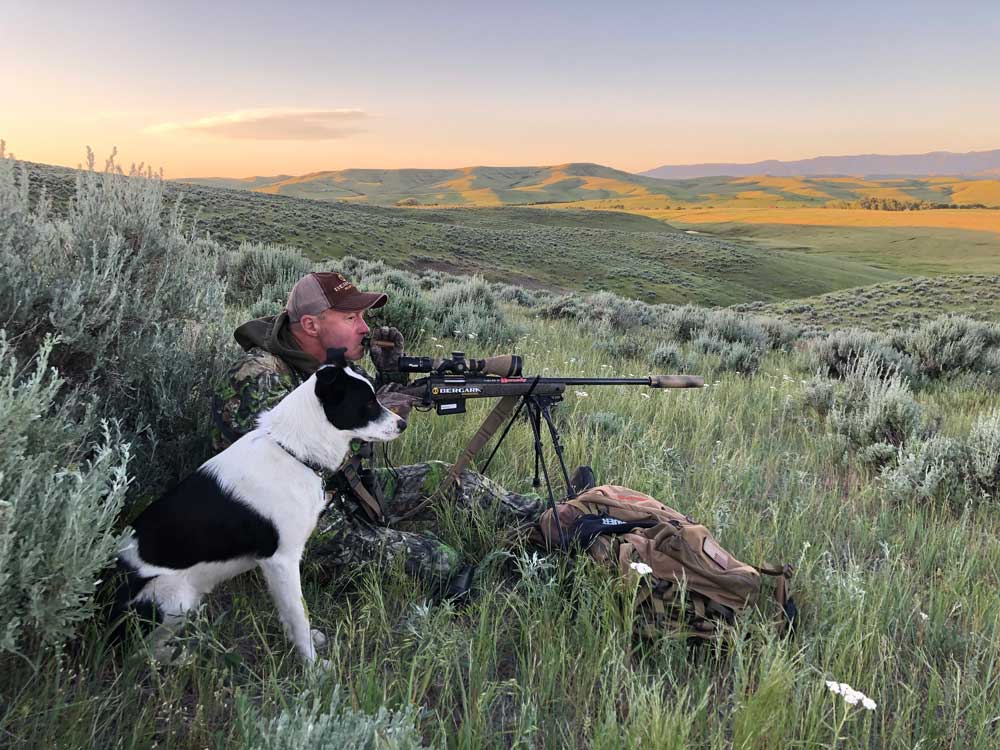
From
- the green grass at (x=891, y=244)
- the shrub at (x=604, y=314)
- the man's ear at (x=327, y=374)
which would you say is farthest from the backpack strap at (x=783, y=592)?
the green grass at (x=891, y=244)

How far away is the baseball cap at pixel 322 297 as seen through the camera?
3092mm

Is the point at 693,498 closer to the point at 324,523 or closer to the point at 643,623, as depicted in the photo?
the point at 643,623

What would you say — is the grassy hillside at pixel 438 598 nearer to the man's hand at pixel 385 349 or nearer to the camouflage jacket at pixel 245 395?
the camouflage jacket at pixel 245 395

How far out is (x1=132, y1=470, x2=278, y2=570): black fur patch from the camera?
234 centimetres

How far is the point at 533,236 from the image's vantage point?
65062mm

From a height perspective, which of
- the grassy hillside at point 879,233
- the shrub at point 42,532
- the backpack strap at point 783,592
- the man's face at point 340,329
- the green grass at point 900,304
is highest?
the grassy hillside at point 879,233

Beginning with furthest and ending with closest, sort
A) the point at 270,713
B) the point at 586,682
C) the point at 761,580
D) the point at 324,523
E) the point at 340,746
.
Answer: the point at 324,523 < the point at 761,580 < the point at 586,682 < the point at 270,713 < the point at 340,746

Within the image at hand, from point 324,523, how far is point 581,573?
138cm

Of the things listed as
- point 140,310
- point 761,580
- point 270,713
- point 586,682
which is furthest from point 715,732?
point 140,310

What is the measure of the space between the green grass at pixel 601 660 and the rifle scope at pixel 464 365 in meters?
0.92

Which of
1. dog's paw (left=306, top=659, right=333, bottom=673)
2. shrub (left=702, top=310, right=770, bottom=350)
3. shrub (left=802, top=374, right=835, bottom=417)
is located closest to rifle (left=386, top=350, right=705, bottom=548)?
dog's paw (left=306, top=659, right=333, bottom=673)

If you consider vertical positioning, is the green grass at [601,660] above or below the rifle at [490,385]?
below

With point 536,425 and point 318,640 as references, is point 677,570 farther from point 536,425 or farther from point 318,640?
point 318,640

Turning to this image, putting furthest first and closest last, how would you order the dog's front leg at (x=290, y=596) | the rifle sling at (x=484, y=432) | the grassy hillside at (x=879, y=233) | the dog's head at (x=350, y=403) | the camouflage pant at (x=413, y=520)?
1. the grassy hillside at (x=879, y=233)
2. the rifle sling at (x=484, y=432)
3. the camouflage pant at (x=413, y=520)
4. the dog's head at (x=350, y=403)
5. the dog's front leg at (x=290, y=596)
